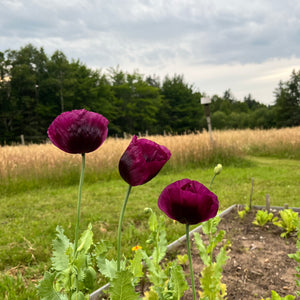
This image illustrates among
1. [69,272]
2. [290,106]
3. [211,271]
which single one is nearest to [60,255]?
[69,272]

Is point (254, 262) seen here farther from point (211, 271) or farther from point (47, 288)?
point (47, 288)

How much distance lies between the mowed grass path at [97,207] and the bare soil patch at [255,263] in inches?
24.8

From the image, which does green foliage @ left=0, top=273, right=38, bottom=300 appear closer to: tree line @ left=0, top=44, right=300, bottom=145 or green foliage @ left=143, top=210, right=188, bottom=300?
green foliage @ left=143, top=210, right=188, bottom=300

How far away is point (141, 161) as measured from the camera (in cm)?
66

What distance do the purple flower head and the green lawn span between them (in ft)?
5.25

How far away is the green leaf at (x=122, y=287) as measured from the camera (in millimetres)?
635

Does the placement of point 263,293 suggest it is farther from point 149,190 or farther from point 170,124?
point 170,124

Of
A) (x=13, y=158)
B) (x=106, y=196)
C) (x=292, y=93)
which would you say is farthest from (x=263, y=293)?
(x=292, y=93)

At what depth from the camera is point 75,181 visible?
19.6ft

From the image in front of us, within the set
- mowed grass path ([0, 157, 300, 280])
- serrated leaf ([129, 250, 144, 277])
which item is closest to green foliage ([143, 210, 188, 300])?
serrated leaf ([129, 250, 144, 277])

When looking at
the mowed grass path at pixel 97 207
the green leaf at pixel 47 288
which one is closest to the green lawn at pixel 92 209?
the mowed grass path at pixel 97 207

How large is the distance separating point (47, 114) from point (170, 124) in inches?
623

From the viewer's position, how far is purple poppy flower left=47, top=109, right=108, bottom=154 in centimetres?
70

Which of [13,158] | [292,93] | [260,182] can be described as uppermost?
[292,93]
